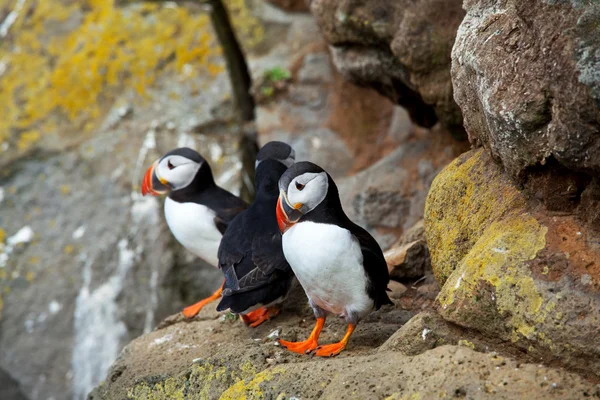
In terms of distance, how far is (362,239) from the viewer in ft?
11.7

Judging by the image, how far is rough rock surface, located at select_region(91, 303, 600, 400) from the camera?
260 centimetres

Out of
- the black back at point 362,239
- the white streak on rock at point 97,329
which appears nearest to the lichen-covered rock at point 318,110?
the white streak on rock at point 97,329

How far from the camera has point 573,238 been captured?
2.81m

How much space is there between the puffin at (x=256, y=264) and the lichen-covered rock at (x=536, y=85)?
48.7 inches

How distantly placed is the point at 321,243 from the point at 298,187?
278mm

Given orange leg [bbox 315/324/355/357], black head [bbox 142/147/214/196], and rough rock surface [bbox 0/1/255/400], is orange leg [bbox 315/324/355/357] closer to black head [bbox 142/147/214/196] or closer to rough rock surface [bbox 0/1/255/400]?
black head [bbox 142/147/214/196]

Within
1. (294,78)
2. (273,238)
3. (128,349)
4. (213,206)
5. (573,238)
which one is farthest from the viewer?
(294,78)

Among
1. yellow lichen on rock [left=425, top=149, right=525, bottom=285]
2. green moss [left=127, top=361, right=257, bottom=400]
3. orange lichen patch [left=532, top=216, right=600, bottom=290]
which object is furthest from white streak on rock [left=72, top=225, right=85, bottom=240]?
orange lichen patch [left=532, top=216, right=600, bottom=290]

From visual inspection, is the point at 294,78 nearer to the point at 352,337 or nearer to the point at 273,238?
the point at 273,238

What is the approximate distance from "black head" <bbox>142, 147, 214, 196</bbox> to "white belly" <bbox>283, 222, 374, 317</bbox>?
1.55 meters

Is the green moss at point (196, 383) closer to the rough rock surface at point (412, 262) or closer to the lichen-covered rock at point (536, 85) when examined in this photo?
the rough rock surface at point (412, 262)

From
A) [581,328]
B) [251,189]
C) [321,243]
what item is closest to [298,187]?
[321,243]

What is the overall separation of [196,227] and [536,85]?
106 inches

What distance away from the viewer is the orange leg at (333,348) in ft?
11.3
